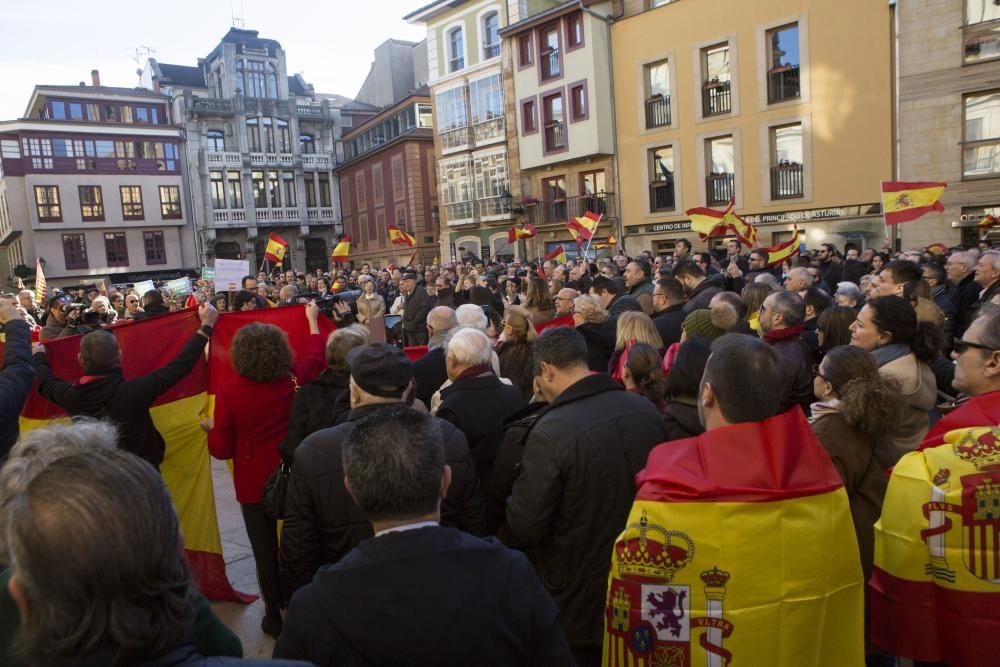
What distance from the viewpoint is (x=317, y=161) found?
155 feet

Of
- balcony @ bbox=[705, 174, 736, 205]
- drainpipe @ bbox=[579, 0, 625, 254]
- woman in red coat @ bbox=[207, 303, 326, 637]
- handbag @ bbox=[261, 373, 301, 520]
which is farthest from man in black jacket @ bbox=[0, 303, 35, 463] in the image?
drainpipe @ bbox=[579, 0, 625, 254]

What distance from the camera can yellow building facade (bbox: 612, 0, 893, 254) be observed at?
61.1 feet

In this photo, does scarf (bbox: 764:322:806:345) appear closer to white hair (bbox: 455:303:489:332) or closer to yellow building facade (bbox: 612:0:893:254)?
white hair (bbox: 455:303:489:332)

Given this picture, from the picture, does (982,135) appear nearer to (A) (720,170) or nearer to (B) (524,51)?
(A) (720,170)

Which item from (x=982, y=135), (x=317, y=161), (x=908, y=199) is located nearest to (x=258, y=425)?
(x=908, y=199)

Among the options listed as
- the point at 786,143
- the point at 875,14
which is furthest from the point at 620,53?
the point at 875,14

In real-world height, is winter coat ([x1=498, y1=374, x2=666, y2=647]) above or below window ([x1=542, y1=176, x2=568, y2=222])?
below

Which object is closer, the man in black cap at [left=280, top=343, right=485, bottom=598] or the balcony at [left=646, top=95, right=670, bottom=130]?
the man in black cap at [left=280, top=343, right=485, bottom=598]

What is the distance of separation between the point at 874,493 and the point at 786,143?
2030 centimetres

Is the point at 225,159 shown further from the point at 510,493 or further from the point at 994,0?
the point at 510,493

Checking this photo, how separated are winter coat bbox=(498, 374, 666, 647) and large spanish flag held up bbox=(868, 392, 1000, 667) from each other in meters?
0.94

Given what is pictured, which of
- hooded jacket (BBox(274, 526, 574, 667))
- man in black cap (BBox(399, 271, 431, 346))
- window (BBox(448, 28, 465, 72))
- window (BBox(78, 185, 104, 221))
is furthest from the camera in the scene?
window (BBox(78, 185, 104, 221))

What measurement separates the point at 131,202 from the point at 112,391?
46430 millimetres

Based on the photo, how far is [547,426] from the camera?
2771mm
